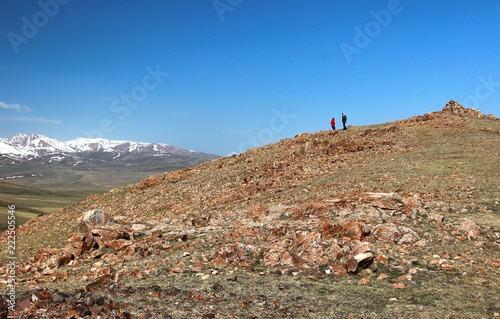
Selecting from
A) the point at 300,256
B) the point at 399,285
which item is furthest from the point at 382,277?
the point at 300,256

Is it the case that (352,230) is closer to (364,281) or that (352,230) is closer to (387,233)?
(387,233)

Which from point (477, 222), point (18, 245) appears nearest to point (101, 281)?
point (477, 222)

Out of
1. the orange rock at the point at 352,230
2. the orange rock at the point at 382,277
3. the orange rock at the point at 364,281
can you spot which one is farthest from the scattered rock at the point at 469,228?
the orange rock at the point at 364,281

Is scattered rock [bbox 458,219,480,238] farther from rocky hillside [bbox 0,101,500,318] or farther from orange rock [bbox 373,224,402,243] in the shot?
orange rock [bbox 373,224,402,243]

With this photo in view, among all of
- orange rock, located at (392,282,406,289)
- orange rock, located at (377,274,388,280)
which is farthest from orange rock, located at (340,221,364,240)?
→ orange rock, located at (392,282,406,289)

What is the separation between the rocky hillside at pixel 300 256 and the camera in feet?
36.7

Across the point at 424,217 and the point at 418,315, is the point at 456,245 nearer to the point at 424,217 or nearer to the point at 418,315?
the point at 424,217

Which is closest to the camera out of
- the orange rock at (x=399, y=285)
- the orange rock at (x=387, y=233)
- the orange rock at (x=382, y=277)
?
the orange rock at (x=399, y=285)

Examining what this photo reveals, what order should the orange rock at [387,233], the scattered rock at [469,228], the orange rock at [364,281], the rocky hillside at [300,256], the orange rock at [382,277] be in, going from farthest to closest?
the scattered rock at [469,228] → the orange rock at [387,233] → the orange rock at [382,277] → the orange rock at [364,281] → the rocky hillside at [300,256]

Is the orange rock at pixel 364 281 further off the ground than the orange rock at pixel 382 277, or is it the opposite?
the orange rock at pixel 382 277

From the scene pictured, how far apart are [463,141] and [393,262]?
107 feet

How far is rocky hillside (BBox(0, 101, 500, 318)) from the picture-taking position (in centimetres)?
1117

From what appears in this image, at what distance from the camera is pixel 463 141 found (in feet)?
134

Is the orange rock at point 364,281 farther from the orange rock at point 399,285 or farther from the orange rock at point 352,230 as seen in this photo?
the orange rock at point 352,230
